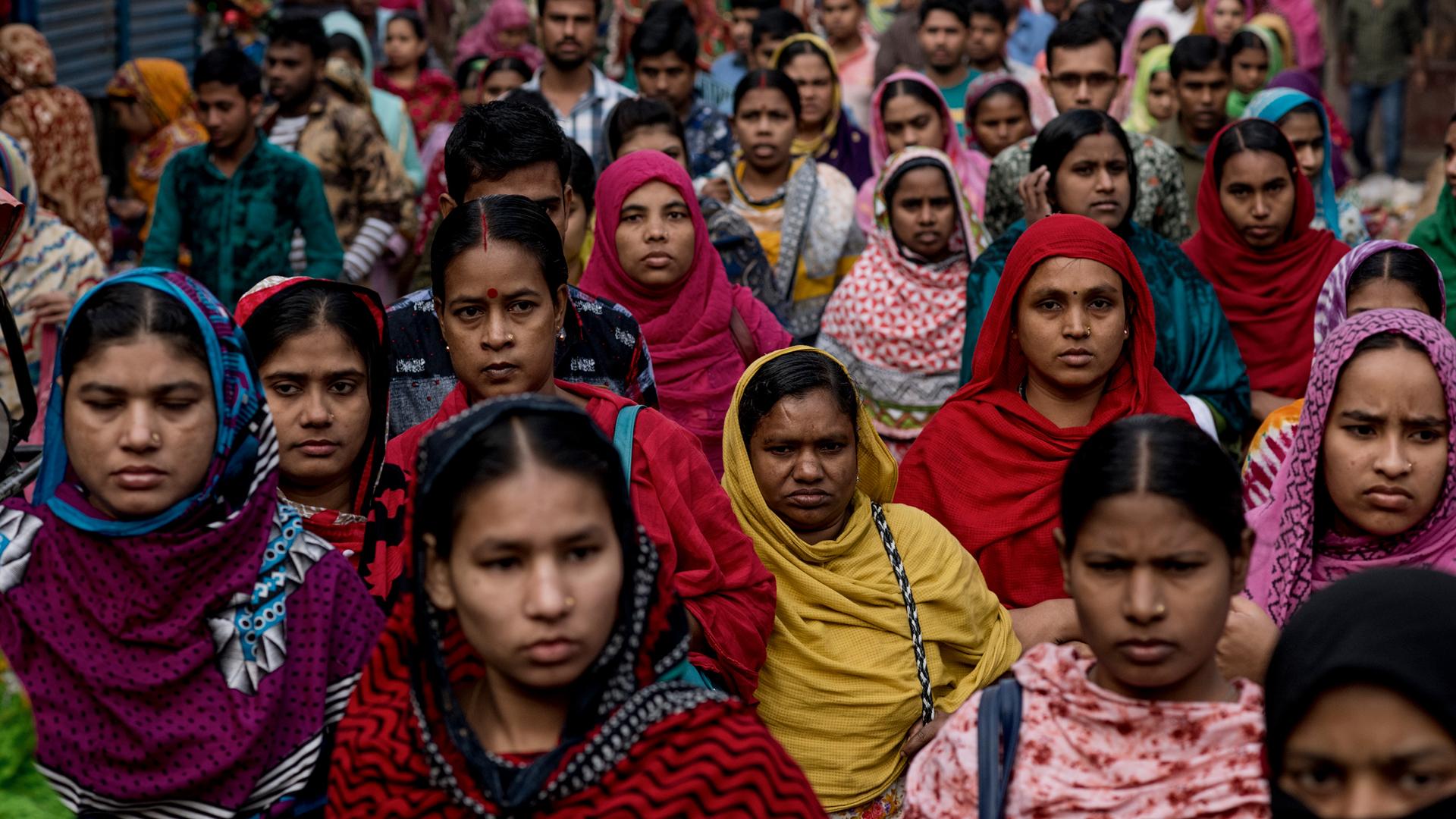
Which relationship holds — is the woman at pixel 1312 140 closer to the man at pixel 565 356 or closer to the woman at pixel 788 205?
the woman at pixel 788 205

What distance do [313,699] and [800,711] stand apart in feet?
4.01

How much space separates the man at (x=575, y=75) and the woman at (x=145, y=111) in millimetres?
2664

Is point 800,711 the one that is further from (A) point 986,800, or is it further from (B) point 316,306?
(B) point 316,306

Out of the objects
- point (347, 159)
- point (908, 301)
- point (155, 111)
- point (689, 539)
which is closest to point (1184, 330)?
point (908, 301)

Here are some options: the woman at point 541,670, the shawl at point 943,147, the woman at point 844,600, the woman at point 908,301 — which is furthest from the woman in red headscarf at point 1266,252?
the woman at point 541,670

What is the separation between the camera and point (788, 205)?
685cm

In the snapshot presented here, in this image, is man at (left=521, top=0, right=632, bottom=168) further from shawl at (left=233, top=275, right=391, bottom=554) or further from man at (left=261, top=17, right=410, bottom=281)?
shawl at (left=233, top=275, right=391, bottom=554)

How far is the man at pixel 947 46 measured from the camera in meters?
9.41

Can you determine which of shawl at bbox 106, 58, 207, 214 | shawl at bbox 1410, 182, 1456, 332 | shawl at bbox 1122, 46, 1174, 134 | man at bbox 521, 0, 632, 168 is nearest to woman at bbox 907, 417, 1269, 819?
shawl at bbox 1410, 182, 1456, 332

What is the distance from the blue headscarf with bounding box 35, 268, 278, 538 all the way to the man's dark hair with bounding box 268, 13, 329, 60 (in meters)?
5.89

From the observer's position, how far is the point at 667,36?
8.36 m

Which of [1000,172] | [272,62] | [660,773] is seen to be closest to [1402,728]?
[660,773]

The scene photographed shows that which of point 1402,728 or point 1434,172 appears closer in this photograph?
point 1402,728

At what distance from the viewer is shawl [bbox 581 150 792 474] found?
16.9 feet
